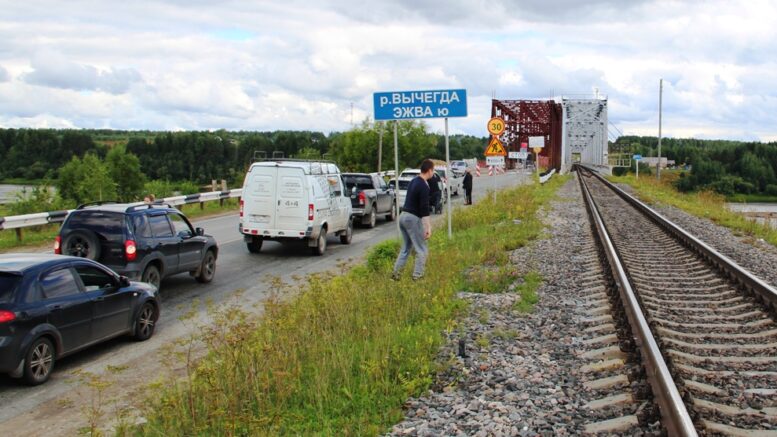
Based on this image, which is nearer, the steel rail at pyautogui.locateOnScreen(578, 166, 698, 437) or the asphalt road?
the steel rail at pyautogui.locateOnScreen(578, 166, 698, 437)

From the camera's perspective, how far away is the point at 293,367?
249 inches

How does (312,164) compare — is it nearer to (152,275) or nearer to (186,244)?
(186,244)

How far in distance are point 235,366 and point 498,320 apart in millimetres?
3462

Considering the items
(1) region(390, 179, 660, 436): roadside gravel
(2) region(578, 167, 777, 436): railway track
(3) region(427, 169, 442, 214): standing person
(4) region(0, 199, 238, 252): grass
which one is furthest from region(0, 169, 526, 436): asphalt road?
(4) region(0, 199, 238, 252): grass

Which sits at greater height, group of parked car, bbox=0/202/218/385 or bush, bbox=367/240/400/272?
group of parked car, bbox=0/202/218/385

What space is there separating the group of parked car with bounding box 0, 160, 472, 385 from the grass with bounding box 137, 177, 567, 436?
1653 mm

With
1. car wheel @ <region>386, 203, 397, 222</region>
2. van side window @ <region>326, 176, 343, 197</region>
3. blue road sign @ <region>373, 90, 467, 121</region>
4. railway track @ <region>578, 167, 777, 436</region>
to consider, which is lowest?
car wheel @ <region>386, 203, 397, 222</region>

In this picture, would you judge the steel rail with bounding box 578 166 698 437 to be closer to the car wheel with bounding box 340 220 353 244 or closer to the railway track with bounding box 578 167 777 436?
the railway track with bounding box 578 167 777 436

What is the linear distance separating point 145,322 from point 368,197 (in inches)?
617

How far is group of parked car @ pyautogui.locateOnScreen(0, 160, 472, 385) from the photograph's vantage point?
7.65 m

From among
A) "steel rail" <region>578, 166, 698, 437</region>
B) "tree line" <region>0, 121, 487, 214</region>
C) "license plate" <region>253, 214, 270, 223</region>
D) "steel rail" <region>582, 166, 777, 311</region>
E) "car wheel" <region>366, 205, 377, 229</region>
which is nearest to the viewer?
"steel rail" <region>578, 166, 698, 437</region>

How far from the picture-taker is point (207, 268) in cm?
1397

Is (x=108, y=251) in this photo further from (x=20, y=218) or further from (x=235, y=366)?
(x=20, y=218)

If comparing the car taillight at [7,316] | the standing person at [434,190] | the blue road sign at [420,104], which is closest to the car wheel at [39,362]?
the car taillight at [7,316]
